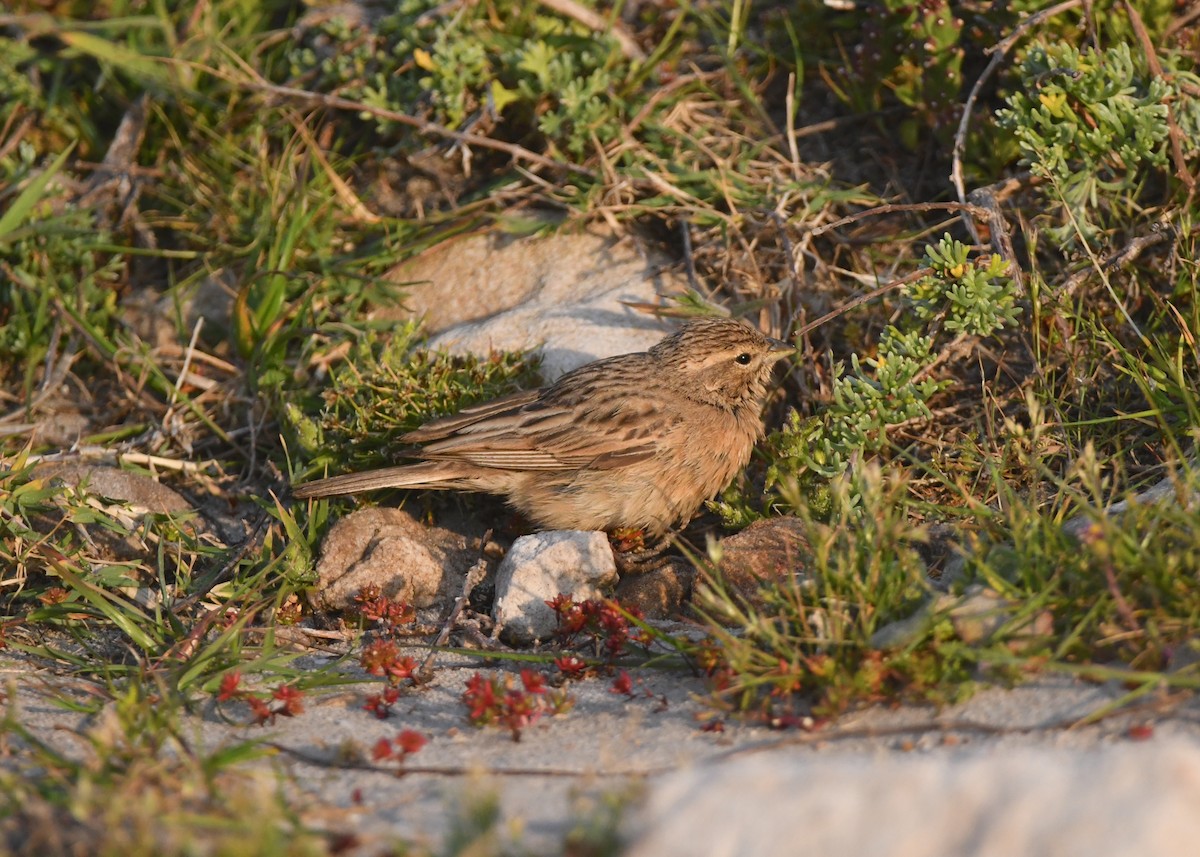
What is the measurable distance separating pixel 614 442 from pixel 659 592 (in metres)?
1.24

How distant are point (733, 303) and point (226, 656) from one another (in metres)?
4.18

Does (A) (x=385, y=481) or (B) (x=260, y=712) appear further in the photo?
(A) (x=385, y=481)

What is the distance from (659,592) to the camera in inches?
262

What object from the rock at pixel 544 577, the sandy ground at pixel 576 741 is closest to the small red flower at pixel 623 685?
the sandy ground at pixel 576 741

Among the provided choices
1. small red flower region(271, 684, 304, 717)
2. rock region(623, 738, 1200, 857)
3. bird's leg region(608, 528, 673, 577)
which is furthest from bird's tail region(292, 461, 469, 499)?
rock region(623, 738, 1200, 857)

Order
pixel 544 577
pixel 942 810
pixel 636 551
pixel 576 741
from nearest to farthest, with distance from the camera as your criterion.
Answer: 1. pixel 942 810
2. pixel 576 741
3. pixel 544 577
4. pixel 636 551

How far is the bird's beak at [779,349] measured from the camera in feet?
25.1

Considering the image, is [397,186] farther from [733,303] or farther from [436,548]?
[436,548]

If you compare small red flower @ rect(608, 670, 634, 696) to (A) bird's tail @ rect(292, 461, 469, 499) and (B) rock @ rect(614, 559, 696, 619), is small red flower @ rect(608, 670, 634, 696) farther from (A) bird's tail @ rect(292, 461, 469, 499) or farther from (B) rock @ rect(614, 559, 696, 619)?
(A) bird's tail @ rect(292, 461, 469, 499)

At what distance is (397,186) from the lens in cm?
948

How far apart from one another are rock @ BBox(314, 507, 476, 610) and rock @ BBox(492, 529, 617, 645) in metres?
0.46

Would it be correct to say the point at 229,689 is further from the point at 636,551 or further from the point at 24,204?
the point at 24,204

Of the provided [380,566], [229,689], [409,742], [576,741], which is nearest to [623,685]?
[576,741]

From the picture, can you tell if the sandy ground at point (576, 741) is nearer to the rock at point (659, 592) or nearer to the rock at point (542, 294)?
the rock at point (659, 592)
